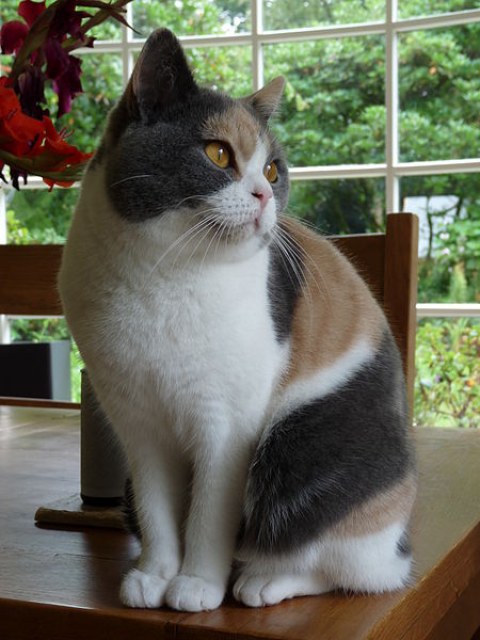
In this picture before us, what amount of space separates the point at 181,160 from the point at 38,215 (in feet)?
9.00

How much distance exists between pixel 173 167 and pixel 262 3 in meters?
2.48

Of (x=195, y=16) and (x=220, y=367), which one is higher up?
(x=195, y=16)

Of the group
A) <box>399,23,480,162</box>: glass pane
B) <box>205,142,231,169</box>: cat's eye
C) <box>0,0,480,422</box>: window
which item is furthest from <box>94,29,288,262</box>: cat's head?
<box>399,23,480,162</box>: glass pane

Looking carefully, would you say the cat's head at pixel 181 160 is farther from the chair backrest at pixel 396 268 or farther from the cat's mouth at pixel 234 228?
the chair backrest at pixel 396 268

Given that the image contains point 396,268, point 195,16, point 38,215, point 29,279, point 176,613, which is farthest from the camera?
point 38,215

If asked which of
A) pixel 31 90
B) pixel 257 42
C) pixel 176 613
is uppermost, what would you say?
pixel 257 42

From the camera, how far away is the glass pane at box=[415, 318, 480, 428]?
2777mm

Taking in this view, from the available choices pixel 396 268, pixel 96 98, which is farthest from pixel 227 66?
pixel 396 268

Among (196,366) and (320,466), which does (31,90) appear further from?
(320,466)

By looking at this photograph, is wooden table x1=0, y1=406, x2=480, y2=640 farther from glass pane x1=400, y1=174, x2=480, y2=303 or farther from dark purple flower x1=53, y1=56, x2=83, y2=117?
glass pane x1=400, y1=174, x2=480, y2=303

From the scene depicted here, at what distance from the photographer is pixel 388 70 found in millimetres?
2818

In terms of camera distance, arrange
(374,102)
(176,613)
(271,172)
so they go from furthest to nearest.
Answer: (374,102)
(271,172)
(176,613)

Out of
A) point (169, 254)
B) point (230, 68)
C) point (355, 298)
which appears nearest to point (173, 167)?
point (169, 254)

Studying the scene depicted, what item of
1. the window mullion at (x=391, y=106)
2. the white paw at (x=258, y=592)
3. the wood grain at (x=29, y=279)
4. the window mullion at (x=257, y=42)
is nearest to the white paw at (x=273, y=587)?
the white paw at (x=258, y=592)
